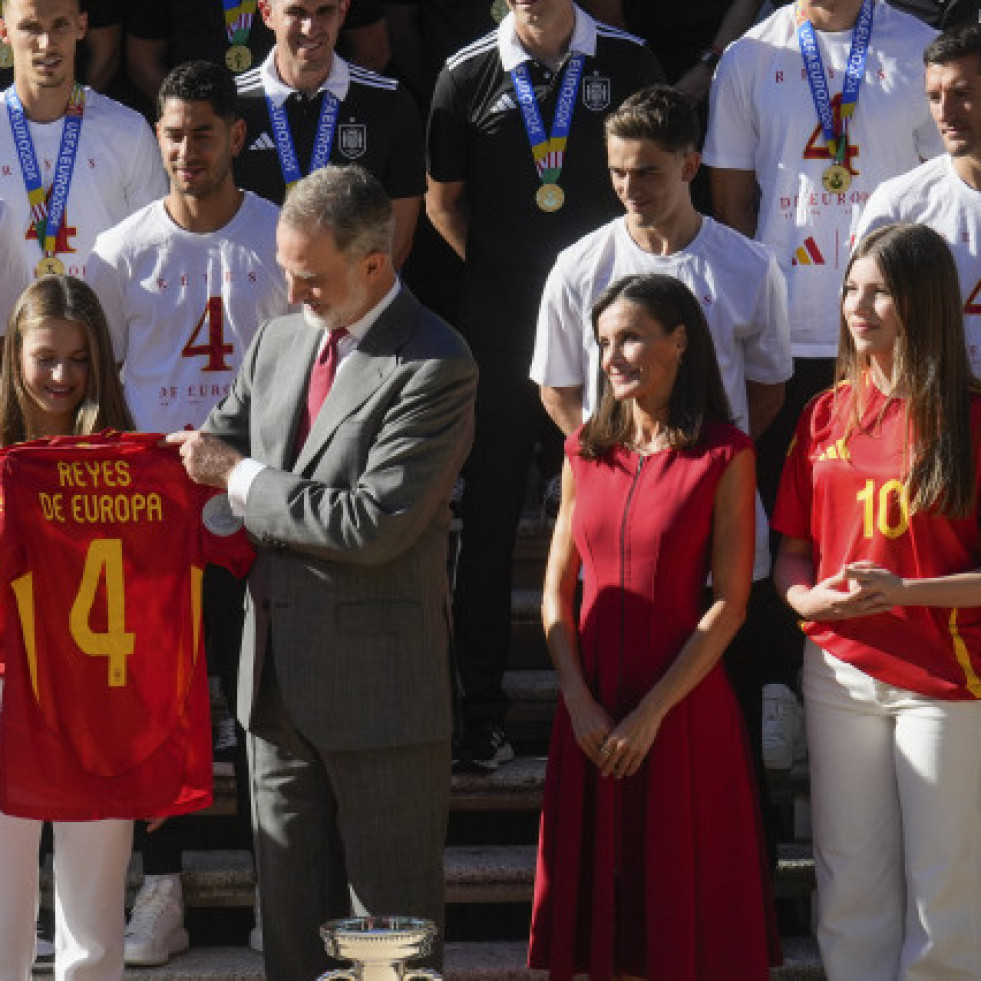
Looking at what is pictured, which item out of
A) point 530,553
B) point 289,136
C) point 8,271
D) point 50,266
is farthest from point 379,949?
point 530,553

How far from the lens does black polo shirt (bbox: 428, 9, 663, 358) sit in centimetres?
659

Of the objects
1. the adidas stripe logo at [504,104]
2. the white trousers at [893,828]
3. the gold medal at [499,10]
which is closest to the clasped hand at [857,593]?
the white trousers at [893,828]

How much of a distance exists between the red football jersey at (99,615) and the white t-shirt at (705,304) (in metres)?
1.28

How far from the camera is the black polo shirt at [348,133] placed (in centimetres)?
666

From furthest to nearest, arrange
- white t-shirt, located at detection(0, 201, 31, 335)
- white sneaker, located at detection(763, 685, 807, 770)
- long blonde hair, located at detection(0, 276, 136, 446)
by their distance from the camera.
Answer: white t-shirt, located at detection(0, 201, 31, 335)
white sneaker, located at detection(763, 685, 807, 770)
long blonde hair, located at detection(0, 276, 136, 446)

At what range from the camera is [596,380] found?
5801 millimetres

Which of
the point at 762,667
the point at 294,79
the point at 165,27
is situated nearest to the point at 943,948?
the point at 762,667

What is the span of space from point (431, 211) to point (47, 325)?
6.21ft

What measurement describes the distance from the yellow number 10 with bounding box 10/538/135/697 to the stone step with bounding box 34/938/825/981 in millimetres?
1202

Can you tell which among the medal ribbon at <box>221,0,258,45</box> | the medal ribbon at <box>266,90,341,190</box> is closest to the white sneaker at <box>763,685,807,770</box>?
the medal ribbon at <box>266,90,341,190</box>

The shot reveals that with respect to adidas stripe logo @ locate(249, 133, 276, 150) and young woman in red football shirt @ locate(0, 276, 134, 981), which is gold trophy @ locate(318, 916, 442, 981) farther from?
adidas stripe logo @ locate(249, 133, 276, 150)

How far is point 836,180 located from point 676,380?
1551mm

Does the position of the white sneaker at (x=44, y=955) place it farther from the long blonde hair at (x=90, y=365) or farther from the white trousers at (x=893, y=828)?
the white trousers at (x=893, y=828)

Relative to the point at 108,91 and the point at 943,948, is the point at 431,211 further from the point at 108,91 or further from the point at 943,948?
the point at 943,948
